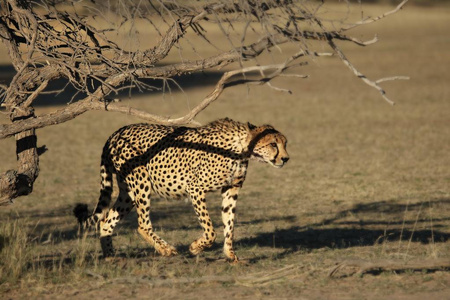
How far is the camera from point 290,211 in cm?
1041

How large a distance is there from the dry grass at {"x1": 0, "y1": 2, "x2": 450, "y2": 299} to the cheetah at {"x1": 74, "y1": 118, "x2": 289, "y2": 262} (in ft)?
0.83

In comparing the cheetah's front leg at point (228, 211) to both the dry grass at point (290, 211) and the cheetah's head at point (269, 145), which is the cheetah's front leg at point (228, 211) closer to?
the dry grass at point (290, 211)

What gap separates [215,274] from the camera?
7.04 meters

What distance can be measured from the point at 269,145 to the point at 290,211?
290 centimetres

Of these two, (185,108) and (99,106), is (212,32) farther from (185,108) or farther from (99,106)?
(99,106)

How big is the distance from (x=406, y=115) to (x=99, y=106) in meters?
12.9

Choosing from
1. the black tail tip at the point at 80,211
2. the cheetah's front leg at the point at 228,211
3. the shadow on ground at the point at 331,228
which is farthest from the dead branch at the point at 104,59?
the shadow on ground at the point at 331,228

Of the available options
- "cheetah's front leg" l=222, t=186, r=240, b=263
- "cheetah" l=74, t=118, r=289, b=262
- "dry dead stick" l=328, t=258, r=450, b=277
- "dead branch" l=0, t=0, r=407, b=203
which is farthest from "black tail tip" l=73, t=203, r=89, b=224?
"dry dead stick" l=328, t=258, r=450, b=277

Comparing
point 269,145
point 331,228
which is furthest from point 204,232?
point 331,228

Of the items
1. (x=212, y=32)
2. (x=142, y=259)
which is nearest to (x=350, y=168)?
(x=142, y=259)

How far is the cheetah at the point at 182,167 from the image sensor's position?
302 inches

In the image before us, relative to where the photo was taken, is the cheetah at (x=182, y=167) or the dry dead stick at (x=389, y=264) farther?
the cheetah at (x=182, y=167)

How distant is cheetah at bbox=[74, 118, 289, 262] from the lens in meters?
7.68

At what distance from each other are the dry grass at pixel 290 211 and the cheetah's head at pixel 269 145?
86cm
